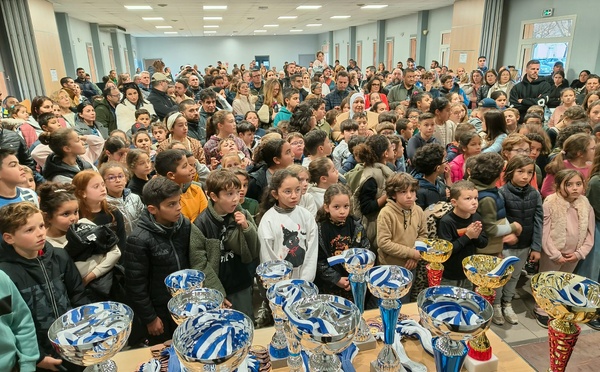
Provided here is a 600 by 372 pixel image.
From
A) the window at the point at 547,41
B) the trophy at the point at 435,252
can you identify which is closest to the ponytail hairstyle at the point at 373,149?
the trophy at the point at 435,252

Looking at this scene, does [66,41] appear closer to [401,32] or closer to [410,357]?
[401,32]

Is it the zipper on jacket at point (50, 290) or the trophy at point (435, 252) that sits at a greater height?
the trophy at point (435, 252)

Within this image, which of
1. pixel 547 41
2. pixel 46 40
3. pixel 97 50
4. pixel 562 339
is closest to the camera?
pixel 562 339

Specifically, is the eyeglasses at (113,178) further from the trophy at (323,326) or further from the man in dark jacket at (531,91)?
the man in dark jacket at (531,91)

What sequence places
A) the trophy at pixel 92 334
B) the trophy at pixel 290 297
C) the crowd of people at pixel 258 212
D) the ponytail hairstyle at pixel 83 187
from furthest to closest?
the ponytail hairstyle at pixel 83 187, the crowd of people at pixel 258 212, the trophy at pixel 290 297, the trophy at pixel 92 334

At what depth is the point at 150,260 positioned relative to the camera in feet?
6.55

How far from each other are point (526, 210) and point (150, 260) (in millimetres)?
2402

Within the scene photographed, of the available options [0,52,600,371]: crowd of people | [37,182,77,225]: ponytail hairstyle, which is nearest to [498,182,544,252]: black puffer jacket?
[0,52,600,371]: crowd of people

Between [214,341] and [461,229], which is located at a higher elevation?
[214,341]

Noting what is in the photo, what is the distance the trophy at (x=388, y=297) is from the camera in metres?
1.24

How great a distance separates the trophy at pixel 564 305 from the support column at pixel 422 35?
13890mm

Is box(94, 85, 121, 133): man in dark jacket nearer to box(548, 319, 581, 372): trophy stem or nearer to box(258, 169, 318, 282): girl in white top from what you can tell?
box(258, 169, 318, 282): girl in white top

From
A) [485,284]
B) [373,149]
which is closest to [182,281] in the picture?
[485,284]

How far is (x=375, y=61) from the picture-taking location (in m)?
17.6
